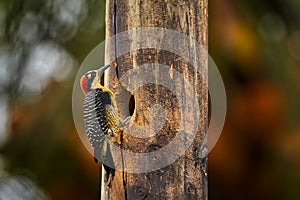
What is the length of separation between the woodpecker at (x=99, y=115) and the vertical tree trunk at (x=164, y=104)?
0.02 meters

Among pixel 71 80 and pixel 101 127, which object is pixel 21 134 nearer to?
pixel 71 80

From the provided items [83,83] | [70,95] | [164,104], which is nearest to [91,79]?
[83,83]

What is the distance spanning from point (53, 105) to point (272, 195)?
1.05 metres

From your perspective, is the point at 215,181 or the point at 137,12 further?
the point at 215,181

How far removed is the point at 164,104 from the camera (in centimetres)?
139

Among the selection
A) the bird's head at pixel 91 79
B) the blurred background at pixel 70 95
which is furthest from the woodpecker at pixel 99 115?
the blurred background at pixel 70 95

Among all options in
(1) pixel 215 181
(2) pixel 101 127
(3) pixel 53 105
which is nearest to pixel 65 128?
(3) pixel 53 105

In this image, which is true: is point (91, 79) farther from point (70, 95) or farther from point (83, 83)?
point (70, 95)

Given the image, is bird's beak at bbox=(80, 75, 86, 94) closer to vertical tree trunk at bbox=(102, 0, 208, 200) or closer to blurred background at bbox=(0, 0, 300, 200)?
vertical tree trunk at bbox=(102, 0, 208, 200)

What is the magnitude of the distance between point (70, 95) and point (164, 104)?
6.51ft

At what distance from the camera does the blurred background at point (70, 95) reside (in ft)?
10.3

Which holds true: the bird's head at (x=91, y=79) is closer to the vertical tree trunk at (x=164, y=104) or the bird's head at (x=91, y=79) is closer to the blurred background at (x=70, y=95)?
the vertical tree trunk at (x=164, y=104)

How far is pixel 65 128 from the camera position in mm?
3359

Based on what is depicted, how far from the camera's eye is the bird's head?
4.68 feet
